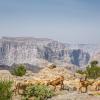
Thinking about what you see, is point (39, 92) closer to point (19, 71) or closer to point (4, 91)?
point (4, 91)

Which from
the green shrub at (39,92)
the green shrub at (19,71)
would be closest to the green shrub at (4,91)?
the green shrub at (39,92)

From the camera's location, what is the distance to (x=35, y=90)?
31016mm

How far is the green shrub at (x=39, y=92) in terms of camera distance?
30.2m

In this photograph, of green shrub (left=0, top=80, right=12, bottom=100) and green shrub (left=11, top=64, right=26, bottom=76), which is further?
green shrub (left=11, top=64, right=26, bottom=76)

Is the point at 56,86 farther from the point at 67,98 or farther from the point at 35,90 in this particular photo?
the point at 67,98

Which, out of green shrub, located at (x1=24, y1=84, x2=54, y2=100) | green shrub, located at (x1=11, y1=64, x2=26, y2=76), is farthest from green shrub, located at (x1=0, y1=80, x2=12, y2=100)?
green shrub, located at (x1=11, y1=64, x2=26, y2=76)

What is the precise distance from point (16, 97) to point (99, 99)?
31.0ft

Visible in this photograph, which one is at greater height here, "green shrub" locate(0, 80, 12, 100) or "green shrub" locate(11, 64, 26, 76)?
"green shrub" locate(0, 80, 12, 100)

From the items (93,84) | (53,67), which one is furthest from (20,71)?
(93,84)

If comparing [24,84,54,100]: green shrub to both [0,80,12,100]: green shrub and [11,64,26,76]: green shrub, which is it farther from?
[11,64,26,76]: green shrub

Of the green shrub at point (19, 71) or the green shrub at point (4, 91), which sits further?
the green shrub at point (19, 71)

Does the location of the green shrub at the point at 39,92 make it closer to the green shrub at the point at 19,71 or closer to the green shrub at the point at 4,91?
the green shrub at the point at 4,91

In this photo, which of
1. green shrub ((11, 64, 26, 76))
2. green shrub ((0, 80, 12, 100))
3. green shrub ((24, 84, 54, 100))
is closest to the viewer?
green shrub ((0, 80, 12, 100))

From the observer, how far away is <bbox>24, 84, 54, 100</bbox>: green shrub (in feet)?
99.0
